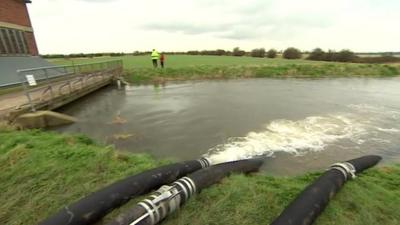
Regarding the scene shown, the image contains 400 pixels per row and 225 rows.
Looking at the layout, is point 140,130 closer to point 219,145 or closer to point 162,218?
point 219,145

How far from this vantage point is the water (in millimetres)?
6445

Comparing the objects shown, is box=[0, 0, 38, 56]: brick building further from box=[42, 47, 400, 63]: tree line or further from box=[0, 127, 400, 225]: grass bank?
box=[42, 47, 400, 63]: tree line

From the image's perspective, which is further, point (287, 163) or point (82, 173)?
point (287, 163)

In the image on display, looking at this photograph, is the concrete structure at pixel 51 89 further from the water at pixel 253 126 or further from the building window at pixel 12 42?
the building window at pixel 12 42

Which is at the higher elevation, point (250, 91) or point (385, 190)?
point (385, 190)

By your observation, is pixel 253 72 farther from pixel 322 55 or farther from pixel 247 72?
pixel 322 55

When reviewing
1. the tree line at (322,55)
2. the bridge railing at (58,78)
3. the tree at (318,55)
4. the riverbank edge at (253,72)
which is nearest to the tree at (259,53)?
the tree line at (322,55)

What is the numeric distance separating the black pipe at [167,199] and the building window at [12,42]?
1592cm

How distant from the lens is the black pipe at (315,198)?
283 centimetres

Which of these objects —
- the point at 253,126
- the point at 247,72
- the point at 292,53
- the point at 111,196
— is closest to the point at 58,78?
the point at 253,126

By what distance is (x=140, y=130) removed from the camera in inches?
335

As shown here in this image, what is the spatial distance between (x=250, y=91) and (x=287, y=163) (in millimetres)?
11118

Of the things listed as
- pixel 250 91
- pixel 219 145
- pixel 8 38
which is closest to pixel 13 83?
pixel 8 38

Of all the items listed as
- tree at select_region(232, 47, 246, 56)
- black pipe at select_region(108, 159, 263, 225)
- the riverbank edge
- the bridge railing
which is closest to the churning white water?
black pipe at select_region(108, 159, 263, 225)
